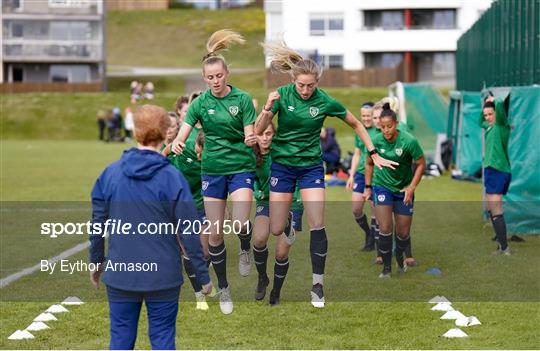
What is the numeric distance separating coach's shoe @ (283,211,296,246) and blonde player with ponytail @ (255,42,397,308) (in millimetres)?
348

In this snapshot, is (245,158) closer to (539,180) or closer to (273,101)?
(273,101)

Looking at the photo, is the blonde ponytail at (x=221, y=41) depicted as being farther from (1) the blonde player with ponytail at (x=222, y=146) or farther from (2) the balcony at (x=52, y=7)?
(2) the balcony at (x=52, y=7)

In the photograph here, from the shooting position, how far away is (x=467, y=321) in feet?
30.6

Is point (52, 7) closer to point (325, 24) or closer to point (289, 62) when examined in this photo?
point (325, 24)

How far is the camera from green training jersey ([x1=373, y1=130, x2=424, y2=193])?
11734 millimetres

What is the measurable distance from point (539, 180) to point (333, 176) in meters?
11.2

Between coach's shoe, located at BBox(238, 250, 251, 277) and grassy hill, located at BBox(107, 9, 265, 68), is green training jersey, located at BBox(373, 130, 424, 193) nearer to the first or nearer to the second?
coach's shoe, located at BBox(238, 250, 251, 277)

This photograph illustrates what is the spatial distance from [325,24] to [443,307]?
68.9 metres

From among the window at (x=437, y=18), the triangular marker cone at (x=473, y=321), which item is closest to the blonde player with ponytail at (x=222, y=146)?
the triangular marker cone at (x=473, y=321)

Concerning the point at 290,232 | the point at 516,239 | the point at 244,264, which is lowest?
the point at 516,239

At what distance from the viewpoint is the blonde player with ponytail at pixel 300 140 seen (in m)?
9.95

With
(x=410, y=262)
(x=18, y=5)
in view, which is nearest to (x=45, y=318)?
(x=410, y=262)

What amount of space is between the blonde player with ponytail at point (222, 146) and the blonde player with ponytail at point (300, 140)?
262 mm

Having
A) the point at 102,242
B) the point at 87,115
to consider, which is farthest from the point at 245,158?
the point at 87,115
